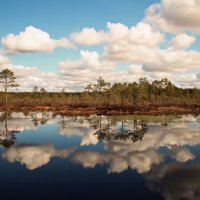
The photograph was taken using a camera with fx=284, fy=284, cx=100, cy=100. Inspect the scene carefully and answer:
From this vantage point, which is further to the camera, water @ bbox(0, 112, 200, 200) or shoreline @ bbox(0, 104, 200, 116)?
shoreline @ bbox(0, 104, 200, 116)

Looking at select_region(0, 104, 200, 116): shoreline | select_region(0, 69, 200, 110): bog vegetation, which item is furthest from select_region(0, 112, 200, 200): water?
Answer: select_region(0, 69, 200, 110): bog vegetation

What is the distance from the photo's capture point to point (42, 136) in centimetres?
3183

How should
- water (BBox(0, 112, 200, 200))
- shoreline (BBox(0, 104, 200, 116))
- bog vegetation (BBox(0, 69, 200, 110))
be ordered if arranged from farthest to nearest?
bog vegetation (BBox(0, 69, 200, 110)) → shoreline (BBox(0, 104, 200, 116)) → water (BBox(0, 112, 200, 200))

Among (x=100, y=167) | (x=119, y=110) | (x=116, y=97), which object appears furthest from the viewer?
(x=116, y=97)

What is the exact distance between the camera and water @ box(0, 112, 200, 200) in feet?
46.5

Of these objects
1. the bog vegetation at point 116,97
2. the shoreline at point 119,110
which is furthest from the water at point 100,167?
the bog vegetation at point 116,97

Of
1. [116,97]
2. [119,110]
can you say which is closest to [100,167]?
[119,110]

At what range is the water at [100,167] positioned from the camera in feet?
46.5

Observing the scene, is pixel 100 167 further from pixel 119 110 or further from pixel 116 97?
pixel 116 97

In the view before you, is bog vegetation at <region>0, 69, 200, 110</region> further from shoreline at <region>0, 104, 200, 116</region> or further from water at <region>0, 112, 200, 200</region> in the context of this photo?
water at <region>0, 112, 200, 200</region>

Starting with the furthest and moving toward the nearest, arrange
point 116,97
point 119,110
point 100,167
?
point 116,97, point 119,110, point 100,167

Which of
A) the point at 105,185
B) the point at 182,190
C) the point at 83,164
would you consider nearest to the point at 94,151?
the point at 83,164

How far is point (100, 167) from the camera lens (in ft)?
61.1

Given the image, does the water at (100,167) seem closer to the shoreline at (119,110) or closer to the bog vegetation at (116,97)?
the shoreline at (119,110)
